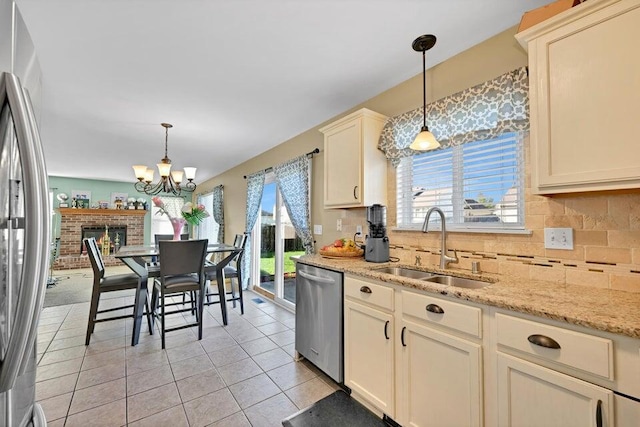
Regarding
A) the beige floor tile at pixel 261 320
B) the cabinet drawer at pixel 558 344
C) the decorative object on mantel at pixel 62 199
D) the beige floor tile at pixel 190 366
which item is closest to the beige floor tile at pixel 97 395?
the beige floor tile at pixel 190 366

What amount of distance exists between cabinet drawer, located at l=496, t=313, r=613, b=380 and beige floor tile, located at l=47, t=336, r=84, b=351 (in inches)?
141

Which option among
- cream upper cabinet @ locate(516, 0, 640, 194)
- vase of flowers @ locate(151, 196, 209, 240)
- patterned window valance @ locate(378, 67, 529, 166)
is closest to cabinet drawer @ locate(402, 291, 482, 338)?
cream upper cabinet @ locate(516, 0, 640, 194)

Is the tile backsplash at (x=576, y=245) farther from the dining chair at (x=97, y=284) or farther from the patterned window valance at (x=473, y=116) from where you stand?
the dining chair at (x=97, y=284)

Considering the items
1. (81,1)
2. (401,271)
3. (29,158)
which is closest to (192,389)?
(401,271)

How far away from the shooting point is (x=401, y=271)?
2.10m

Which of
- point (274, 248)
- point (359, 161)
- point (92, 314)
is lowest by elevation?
point (92, 314)

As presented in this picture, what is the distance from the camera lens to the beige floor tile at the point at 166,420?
1.72 metres

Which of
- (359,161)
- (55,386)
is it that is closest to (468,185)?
(359,161)

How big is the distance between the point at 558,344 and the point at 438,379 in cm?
59

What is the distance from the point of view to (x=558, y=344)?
40.5 inches

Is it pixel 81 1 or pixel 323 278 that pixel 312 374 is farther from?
pixel 81 1

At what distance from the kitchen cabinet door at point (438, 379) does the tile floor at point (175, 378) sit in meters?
0.76

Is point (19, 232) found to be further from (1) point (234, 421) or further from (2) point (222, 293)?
(2) point (222, 293)

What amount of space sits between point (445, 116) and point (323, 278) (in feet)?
4.81
